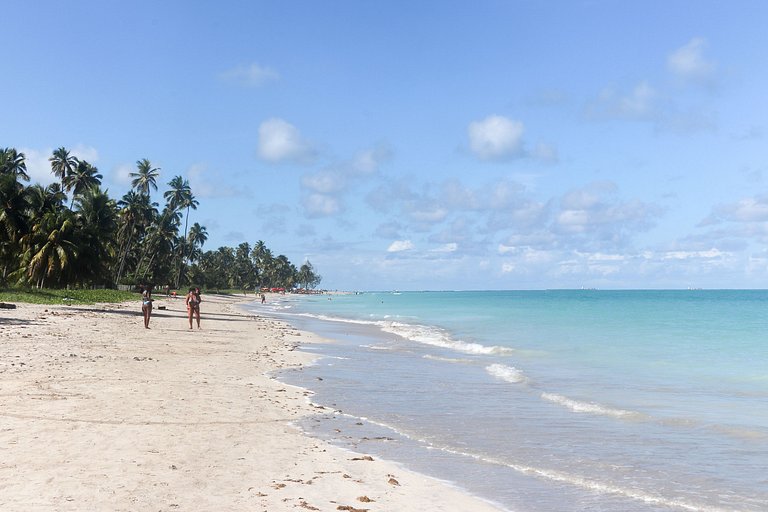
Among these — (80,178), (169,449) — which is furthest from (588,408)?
(80,178)

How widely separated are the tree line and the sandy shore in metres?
40.8

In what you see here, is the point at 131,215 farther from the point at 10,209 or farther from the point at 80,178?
the point at 10,209

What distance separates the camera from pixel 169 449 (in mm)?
8055

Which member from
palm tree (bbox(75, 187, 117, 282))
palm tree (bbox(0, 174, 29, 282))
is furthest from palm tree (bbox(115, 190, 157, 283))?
palm tree (bbox(0, 174, 29, 282))

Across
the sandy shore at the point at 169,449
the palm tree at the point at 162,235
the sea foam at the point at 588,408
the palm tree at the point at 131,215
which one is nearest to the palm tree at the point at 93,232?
the palm tree at the point at 131,215

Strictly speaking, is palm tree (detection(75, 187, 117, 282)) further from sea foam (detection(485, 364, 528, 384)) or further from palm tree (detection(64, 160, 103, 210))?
sea foam (detection(485, 364, 528, 384))

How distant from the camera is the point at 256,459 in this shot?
317 inches

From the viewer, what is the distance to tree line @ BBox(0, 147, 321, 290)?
5488 centimetres

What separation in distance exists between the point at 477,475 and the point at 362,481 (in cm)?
170

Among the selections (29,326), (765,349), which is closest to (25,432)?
(29,326)

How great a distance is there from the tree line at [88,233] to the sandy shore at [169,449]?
40.8 m

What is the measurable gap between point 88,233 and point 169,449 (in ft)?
→ 193

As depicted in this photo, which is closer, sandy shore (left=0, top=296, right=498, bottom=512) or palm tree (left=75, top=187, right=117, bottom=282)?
sandy shore (left=0, top=296, right=498, bottom=512)

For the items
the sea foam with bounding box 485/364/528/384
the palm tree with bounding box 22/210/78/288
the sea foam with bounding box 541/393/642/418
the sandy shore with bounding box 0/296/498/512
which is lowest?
the sea foam with bounding box 485/364/528/384
